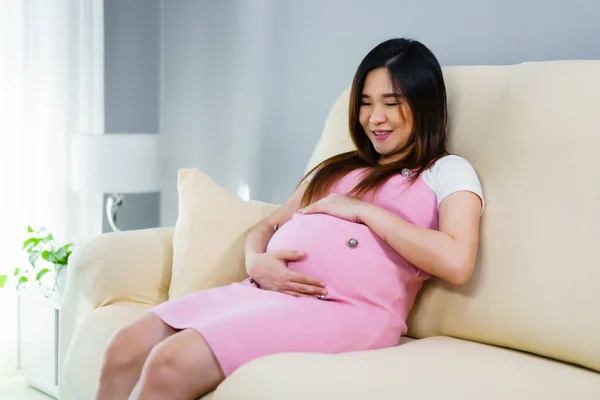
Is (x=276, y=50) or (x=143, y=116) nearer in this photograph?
(x=276, y=50)

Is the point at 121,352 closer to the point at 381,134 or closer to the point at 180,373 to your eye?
the point at 180,373

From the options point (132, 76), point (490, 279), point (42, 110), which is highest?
point (132, 76)

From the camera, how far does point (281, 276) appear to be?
1.71 meters

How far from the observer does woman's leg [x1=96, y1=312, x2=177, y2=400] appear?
62.3 inches

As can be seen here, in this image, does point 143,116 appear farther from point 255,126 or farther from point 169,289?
point 169,289

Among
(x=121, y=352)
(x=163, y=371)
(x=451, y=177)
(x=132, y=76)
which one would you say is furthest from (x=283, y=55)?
(x=163, y=371)

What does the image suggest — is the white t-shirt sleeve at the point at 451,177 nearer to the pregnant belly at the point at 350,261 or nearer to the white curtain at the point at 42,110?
the pregnant belly at the point at 350,261

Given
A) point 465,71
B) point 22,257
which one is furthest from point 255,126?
point 465,71

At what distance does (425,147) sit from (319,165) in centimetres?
30

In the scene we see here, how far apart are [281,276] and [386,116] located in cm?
46

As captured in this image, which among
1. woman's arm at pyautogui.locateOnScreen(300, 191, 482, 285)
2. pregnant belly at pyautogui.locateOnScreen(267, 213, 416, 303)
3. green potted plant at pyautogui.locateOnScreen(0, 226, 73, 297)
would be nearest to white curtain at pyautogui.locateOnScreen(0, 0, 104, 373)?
green potted plant at pyautogui.locateOnScreen(0, 226, 73, 297)

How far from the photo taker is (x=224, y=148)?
3207 millimetres

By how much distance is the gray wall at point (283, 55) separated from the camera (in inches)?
82.6

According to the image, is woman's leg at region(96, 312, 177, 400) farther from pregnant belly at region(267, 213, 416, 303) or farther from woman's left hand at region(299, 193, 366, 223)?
woman's left hand at region(299, 193, 366, 223)
